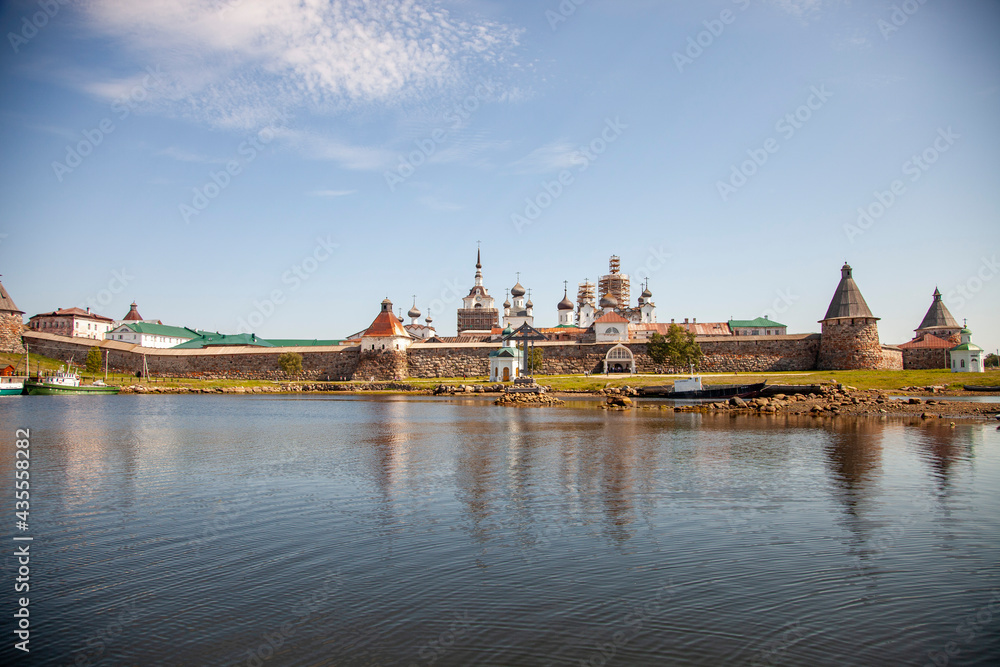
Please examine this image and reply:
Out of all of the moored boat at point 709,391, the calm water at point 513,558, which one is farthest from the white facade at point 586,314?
the calm water at point 513,558

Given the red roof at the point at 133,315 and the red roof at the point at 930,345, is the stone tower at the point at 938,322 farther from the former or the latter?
the red roof at the point at 133,315

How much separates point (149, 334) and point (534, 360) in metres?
62.4

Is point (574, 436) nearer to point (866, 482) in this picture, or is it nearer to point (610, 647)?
point (866, 482)

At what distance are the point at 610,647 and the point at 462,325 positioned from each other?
9475cm

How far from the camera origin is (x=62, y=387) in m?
51.2

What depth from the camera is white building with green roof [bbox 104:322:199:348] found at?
91750 millimetres

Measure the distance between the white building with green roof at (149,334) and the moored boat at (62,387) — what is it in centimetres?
3664

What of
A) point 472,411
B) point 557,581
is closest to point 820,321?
point 472,411

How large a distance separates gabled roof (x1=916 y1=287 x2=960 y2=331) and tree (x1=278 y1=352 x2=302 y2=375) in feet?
239

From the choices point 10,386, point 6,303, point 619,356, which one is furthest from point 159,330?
point 619,356

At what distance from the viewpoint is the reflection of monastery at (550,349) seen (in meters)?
56.6

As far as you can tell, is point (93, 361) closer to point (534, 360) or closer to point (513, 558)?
point (534, 360)

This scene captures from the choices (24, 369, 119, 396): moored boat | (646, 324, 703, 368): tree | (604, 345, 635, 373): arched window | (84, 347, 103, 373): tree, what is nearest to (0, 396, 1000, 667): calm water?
(24, 369, 119, 396): moored boat

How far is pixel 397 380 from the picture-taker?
6681 centimetres
